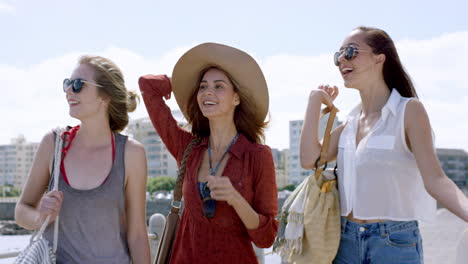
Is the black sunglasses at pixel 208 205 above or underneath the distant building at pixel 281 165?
above

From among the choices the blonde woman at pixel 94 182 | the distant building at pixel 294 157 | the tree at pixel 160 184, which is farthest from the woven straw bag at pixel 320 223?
the distant building at pixel 294 157

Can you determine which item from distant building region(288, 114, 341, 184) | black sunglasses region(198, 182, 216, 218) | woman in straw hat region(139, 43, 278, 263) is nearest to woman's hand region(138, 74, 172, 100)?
woman in straw hat region(139, 43, 278, 263)

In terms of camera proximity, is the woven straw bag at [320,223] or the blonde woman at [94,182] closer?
the woven straw bag at [320,223]

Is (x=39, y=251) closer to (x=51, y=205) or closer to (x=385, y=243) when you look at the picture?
(x=51, y=205)

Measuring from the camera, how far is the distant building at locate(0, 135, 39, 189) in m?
167

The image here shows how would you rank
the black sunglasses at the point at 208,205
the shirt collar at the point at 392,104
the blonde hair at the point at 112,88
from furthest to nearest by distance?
the blonde hair at the point at 112,88
the black sunglasses at the point at 208,205
the shirt collar at the point at 392,104

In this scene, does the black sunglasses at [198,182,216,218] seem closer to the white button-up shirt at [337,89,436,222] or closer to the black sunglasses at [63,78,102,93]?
the white button-up shirt at [337,89,436,222]

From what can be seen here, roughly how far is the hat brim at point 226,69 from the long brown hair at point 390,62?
691mm

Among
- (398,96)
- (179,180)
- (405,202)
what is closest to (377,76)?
(398,96)

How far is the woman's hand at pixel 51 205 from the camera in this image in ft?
9.16

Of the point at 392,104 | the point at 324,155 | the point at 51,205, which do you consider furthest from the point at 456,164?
the point at 51,205

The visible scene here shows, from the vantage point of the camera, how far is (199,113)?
136 inches

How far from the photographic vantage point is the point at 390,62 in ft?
9.79

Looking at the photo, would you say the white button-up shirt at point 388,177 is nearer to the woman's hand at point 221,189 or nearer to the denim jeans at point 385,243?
the denim jeans at point 385,243
